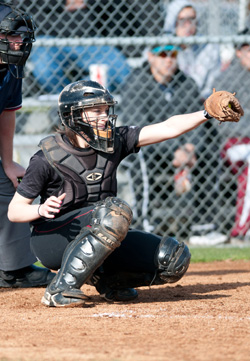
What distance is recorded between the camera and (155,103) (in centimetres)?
677

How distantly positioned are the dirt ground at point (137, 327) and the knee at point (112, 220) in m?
0.42

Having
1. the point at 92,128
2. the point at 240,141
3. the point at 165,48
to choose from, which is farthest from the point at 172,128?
the point at 240,141

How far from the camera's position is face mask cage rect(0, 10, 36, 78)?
13.0 feet

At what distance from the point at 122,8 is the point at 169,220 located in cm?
245

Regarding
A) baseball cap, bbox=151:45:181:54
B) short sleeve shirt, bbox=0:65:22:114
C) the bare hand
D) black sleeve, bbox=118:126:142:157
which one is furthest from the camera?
baseball cap, bbox=151:45:181:54

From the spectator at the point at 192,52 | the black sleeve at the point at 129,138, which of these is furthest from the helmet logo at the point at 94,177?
the spectator at the point at 192,52

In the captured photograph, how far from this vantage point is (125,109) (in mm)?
6766

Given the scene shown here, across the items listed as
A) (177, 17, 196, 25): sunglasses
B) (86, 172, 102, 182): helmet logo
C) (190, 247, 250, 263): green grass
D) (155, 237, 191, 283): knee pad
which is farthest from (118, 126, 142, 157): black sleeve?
(177, 17, 196, 25): sunglasses

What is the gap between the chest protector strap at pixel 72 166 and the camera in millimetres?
3584

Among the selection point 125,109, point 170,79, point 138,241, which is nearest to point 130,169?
point 125,109

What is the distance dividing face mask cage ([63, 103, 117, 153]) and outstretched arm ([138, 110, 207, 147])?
270 millimetres

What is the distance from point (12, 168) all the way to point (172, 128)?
1.26 metres

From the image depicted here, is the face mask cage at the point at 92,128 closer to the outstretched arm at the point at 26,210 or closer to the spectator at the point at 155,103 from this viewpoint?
the outstretched arm at the point at 26,210

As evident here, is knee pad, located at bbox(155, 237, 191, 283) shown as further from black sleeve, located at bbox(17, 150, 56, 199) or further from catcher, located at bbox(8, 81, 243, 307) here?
black sleeve, located at bbox(17, 150, 56, 199)
